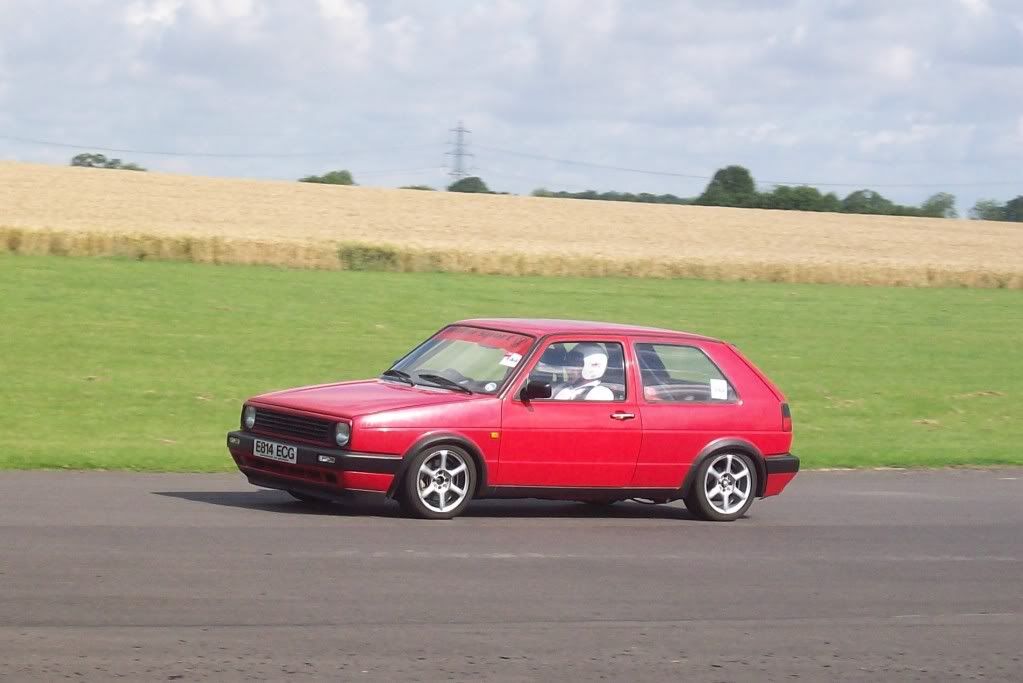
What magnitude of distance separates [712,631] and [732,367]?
5.15 meters

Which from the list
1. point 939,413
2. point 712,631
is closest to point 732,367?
point 712,631

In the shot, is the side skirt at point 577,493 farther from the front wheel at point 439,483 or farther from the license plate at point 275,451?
the license plate at point 275,451

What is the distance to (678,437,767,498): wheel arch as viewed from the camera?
481 inches

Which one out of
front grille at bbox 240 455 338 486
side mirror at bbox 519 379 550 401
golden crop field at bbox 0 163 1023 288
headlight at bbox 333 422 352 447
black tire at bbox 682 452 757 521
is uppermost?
golden crop field at bbox 0 163 1023 288

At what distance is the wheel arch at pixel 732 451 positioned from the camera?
12.2 m

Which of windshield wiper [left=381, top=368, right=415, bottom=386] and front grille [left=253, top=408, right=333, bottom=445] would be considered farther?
windshield wiper [left=381, top=368, right=415, bottom=386]

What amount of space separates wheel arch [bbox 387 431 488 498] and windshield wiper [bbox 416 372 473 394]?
0.52 meters

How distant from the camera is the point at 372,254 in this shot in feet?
121

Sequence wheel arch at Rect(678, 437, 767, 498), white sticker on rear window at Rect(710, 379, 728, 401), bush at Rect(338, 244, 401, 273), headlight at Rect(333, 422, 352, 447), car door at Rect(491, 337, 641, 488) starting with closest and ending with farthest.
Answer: headlight at Rect(333, 422, 352, 447) < car door at Rect(491, 337, 641, 488) < wheel arch at Rect(678, 437, 767, 498) < white sticker on rear window at Rect(710, 379, 728, 401) < bush at Rect(338, 244, 401, 273)

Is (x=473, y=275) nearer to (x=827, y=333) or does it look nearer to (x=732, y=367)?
(x=827, y=333)

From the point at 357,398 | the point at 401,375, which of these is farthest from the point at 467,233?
the point at 357,398

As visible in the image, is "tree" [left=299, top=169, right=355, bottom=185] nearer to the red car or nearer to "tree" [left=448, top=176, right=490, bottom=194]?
"tree" [left=448, top=176, right=490, bottom=194]

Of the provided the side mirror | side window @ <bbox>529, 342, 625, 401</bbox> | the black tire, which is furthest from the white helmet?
the black tire

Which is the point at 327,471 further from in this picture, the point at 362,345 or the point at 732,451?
the point at 362,345
